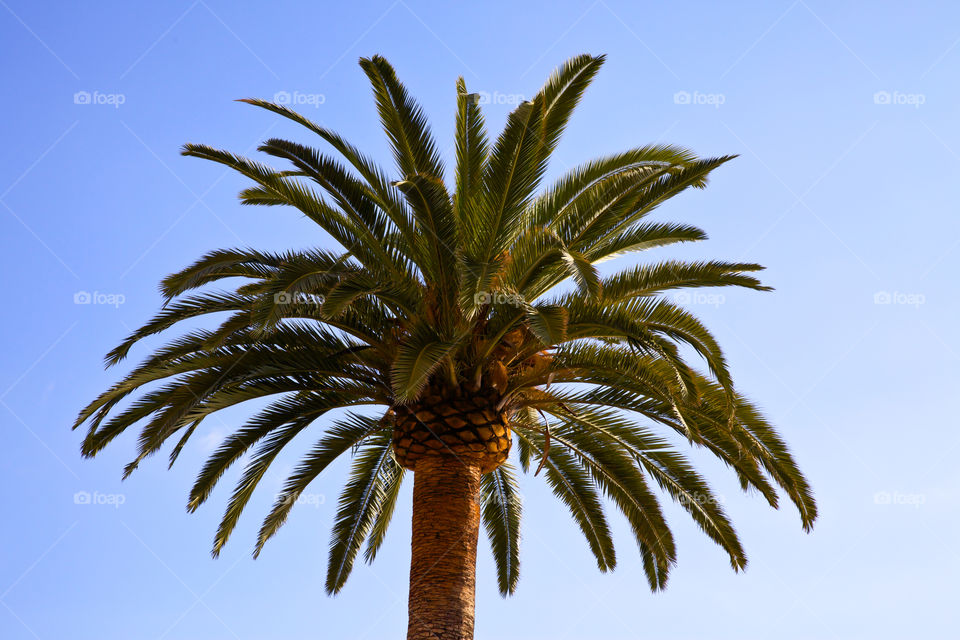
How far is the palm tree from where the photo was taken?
35.0ft

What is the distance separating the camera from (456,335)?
34.9 feet

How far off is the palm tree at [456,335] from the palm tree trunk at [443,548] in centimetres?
2

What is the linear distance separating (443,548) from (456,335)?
97.3 inches

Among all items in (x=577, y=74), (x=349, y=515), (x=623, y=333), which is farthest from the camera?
(x=349, y=515)

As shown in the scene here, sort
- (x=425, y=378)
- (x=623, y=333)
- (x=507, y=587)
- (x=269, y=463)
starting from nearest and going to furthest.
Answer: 1. (x=425, y=378)
2. (x=623, y=333)
3. (x=269, y=463)
4. (x=507, y=587)

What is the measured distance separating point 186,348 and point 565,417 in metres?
4.65

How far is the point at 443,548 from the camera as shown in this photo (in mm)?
11273

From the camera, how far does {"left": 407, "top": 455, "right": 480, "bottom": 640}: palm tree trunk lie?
1095 centimetres

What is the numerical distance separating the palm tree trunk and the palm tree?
0.02m

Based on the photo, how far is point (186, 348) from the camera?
11.6m

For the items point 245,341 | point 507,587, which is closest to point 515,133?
point 245,341

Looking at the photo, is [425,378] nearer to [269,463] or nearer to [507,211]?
[507,211]

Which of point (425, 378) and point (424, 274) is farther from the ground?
point (424, 274)

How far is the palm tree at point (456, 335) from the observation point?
1068 cm
